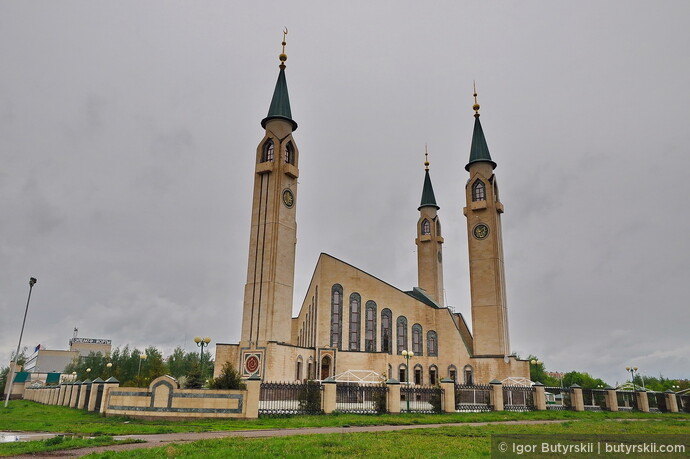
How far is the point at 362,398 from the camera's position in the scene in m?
25.1

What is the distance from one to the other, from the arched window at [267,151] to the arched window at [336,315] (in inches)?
512

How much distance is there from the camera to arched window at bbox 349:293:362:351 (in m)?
45.5

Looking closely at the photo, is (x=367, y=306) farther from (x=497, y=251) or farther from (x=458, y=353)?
(x=497, y=251)

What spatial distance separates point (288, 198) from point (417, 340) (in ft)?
62.3

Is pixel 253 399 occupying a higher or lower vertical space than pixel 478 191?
lower

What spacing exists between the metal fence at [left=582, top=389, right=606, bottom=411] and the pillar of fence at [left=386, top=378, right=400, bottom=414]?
17.4m

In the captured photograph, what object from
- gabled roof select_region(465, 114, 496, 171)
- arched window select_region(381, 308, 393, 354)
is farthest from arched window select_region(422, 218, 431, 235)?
arched window select_region(381, 308, 393, 354)

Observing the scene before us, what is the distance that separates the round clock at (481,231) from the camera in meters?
48.7

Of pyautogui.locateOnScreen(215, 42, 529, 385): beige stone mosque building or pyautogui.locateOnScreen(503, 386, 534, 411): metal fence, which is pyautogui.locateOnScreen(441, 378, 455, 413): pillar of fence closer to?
pyautogui.locateOnScreen(503, 386, 534, 411): metal fence

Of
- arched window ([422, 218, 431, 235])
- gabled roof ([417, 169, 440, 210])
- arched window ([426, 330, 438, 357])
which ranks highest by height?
gabled roof ([417, 169, 440, 210])

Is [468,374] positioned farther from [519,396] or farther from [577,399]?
[577,399]

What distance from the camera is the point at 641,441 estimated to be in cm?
1466

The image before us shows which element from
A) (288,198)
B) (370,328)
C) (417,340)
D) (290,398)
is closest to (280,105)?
(288,198)

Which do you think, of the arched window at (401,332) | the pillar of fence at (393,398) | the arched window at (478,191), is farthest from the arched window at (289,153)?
the pillar of fence at (393,398)
